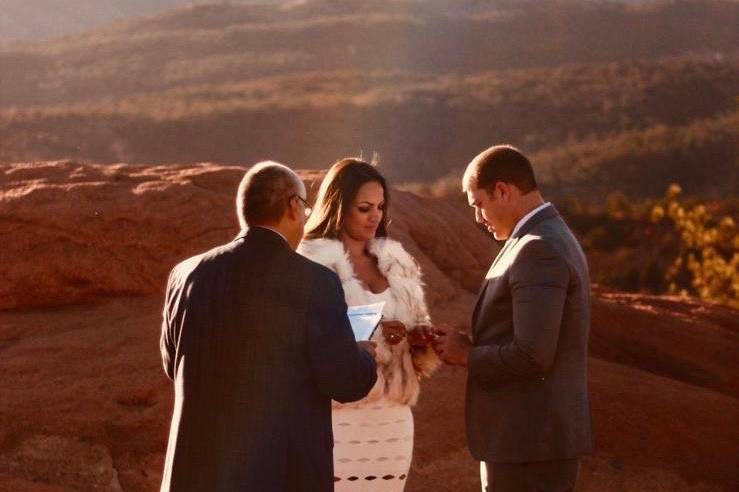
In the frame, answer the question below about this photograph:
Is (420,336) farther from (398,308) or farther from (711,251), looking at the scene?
(711,251)

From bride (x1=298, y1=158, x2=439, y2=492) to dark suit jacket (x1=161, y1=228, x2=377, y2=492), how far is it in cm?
106

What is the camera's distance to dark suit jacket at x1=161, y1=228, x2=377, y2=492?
3.72 metres

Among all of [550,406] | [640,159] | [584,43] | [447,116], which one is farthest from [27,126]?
[550,406]

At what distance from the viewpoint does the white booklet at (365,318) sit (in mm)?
4457

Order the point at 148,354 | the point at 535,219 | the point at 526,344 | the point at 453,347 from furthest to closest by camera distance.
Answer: the point at 148,354, the point at 453,347, the point at 535,219, the point at 526,344

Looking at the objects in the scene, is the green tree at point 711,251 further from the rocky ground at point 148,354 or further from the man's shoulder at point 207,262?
the man's shoulder at point 207,262

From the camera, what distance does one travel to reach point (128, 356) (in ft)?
25.4

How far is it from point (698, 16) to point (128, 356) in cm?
7082

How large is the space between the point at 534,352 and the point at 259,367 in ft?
2.88

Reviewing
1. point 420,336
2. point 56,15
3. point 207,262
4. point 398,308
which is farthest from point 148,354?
point 56,15

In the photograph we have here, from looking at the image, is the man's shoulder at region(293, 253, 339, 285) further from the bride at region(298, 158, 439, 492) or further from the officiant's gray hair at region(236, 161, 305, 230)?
the bride at region(298, 158, 439, 492)

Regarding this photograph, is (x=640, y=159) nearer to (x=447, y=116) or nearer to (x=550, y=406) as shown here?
(x=447, y=116)

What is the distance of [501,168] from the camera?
13.7 ft

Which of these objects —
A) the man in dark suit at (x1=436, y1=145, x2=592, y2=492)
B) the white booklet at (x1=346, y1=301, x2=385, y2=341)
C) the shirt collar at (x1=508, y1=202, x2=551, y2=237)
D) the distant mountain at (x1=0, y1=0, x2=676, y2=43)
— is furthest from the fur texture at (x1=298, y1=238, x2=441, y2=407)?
the distant mountain at (x1=0, y1=0, x2=676, y2=43)
